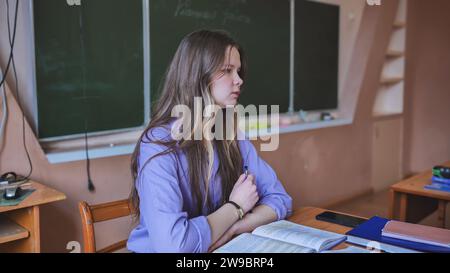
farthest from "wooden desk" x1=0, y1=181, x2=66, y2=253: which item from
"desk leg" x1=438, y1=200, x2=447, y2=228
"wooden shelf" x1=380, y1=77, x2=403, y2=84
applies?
"wooden shelf" x1=380, y1=77, x2=403, y2=84

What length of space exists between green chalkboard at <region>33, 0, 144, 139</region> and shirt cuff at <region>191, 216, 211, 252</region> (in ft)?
4.14

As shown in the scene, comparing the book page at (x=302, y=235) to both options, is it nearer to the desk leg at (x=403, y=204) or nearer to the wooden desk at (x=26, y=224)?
the wooden desk at (x=26, y=224)

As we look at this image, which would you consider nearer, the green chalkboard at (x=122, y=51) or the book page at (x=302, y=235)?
the book page at (x=302, y=235)

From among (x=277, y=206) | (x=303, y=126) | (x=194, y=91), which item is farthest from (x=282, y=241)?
(x=303, y=126)

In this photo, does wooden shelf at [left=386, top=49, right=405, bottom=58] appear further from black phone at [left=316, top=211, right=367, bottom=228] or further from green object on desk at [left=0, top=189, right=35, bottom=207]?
green object on desk at [left=0, top=189, right=35, bottom=207]

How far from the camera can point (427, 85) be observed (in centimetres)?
527

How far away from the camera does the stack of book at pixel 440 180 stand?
2.24 metres

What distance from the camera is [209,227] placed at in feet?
3.82

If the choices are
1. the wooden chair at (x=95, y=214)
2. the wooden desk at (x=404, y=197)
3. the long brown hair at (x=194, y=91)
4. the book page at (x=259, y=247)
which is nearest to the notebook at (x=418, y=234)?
the book page at (x=259, y=247)

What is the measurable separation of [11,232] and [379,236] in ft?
4.19

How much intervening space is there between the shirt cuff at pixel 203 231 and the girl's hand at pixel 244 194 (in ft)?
0.52

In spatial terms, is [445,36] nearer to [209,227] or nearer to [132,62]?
[132,62]

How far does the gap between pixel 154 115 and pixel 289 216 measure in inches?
22.1
